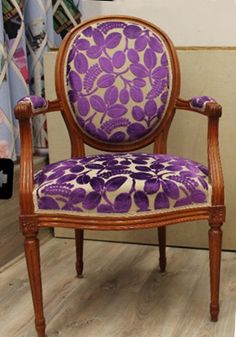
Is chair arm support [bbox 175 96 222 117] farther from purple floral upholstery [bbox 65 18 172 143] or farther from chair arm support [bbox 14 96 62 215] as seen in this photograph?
chair arm support [bbox 14 96 62 215]

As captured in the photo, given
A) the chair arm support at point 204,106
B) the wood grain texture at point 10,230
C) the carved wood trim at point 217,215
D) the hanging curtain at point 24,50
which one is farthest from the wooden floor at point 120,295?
the chair arm support at point 204,106

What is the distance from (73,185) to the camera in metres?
1.32

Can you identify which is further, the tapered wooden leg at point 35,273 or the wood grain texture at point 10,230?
the wood grain texture at point 10,230

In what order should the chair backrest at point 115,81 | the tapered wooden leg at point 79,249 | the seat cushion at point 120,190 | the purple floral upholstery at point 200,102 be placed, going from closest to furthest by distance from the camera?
1. the seat cushion at point 120,190
2. the purple floral upholstery at point 200,102
3. the chair backrest at point 115,81
4. the tapered wooden leg at point 79,249

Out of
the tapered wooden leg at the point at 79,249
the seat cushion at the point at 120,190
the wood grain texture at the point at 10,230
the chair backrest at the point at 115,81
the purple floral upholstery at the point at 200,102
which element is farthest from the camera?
the wood grain texture at the point at 10,230

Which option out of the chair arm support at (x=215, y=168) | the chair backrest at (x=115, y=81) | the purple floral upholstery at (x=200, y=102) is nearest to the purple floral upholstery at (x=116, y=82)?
the chair backrest at (x=115, y=81)

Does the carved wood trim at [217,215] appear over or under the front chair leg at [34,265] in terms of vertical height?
over

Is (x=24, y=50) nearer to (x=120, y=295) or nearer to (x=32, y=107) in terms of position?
(x=32, y=107)

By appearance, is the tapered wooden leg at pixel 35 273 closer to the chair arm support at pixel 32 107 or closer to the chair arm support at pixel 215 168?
the chair arm support at pixel 32 107

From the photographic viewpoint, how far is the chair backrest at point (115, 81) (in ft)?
5.32

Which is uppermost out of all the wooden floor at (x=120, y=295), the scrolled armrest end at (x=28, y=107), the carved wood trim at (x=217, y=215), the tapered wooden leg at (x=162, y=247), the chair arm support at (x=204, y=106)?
the scrolled armrest end at (x=28, y=107)

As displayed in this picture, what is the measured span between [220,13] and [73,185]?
4.73 feet

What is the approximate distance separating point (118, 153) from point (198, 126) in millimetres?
378

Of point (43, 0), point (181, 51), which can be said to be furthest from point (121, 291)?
point (43, 0)
